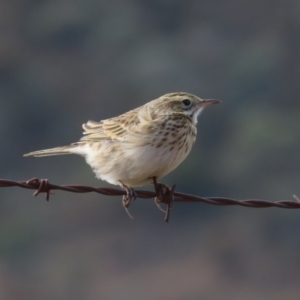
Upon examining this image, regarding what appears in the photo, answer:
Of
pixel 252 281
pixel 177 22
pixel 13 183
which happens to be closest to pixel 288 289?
pixel 252 281

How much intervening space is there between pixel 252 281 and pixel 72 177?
263 inches

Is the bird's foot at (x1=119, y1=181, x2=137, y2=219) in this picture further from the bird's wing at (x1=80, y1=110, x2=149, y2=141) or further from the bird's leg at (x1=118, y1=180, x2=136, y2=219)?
the bird's wing at (x1=80, y1=110, x2=149, y2=141)

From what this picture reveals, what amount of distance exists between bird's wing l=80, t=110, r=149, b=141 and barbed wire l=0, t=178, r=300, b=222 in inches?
31.7

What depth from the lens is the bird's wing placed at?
7715 millimetres

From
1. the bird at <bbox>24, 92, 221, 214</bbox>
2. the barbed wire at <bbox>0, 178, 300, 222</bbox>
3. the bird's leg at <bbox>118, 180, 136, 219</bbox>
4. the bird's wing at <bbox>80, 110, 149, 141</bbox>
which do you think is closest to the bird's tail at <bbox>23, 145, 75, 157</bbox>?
the bird at <bbox>24, 92, 221, 214</bbox>

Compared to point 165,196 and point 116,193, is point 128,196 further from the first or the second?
point 116,193

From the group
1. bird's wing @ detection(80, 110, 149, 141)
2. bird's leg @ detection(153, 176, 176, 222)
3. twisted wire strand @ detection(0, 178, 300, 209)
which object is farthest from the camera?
bird's wing @ detection(80, 110, 149, 141)

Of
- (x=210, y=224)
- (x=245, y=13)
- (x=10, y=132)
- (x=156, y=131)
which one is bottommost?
(x=156, y=131)

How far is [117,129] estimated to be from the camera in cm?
795

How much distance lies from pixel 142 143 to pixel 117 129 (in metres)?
0.51

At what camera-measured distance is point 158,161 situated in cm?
737

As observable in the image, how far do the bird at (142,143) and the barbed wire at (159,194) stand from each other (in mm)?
279

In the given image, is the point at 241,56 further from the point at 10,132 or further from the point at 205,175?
the point at 10,132

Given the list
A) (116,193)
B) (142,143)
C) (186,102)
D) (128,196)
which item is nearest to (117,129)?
(142,143)
